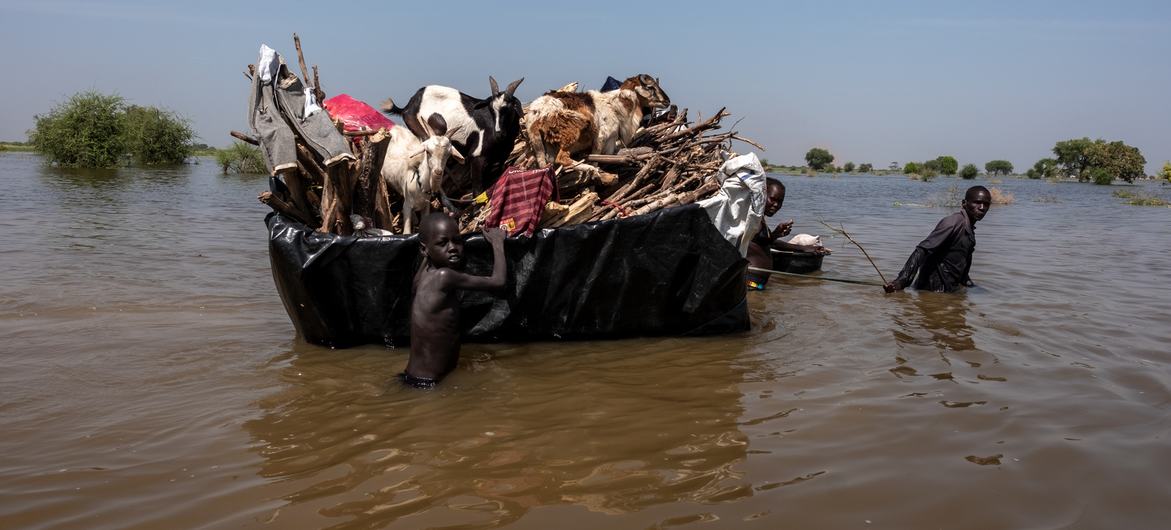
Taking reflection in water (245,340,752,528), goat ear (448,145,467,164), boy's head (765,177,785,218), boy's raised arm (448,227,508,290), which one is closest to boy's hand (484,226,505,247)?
boy's raised arm (448,227,508,290)

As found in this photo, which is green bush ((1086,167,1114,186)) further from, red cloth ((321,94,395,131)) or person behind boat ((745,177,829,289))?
red cloth ((321,94,395,131))

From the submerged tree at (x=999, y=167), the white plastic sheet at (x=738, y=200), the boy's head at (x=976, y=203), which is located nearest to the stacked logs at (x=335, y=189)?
the white plastic sheet at (x=738, y=200)

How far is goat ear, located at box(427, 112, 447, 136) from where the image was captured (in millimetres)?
4496

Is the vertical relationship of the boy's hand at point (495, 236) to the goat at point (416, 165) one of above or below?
below

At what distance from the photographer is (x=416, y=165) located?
172 inches

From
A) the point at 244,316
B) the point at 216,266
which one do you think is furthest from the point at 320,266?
the point at 216,266

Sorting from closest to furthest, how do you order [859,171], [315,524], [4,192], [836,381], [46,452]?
1. [315,524]
2. [46,452]
3. [836,381]
4. [4,192]
5. [859,171]

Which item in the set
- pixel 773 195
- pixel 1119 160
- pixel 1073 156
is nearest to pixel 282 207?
pixel 773 195

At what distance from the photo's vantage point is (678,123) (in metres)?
5.59

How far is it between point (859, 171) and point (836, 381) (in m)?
105

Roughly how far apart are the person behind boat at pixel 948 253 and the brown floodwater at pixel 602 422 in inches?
9.9

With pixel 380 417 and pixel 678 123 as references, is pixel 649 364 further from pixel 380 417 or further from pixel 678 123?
pixel 678 123

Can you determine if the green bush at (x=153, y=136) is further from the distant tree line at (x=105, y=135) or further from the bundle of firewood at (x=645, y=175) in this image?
the bundle of firewood at (x=645, y=175)

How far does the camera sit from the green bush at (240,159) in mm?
33250
